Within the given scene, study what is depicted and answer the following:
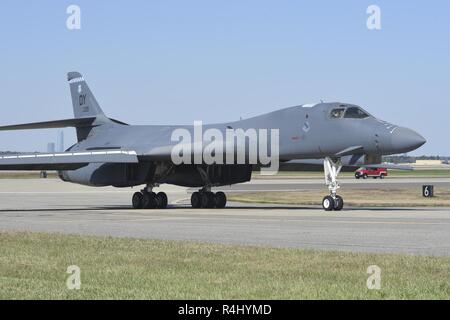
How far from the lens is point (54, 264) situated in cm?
1155

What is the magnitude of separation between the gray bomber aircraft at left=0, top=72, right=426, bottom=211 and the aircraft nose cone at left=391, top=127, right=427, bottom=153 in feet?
0.10

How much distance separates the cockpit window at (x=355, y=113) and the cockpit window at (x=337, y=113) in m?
0.16

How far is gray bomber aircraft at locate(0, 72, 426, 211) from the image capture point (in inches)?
1016

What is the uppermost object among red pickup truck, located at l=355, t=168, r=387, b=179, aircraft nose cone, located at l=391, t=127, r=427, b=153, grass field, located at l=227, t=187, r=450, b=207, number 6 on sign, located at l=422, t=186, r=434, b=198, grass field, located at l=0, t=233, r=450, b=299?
aircraft nose cone, located at l=391, t=127, r=427, b=153

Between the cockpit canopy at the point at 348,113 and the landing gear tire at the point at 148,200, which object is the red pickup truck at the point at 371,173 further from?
the cockpit canopy at the point at 348,113

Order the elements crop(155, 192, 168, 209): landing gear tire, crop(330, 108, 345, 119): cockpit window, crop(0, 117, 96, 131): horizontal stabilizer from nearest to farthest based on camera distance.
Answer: crop(330, 108, 345, 119): cockpit window < crop(155, 192, 168, 209): landing gear tire < crop(0, 117, 96, 131): horizontal stabilizer

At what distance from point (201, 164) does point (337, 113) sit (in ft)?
18.1

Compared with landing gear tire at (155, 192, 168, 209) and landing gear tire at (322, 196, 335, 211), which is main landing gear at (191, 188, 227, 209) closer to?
landing gear tire at (155, 192, 168, 209)

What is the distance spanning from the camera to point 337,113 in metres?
26.5

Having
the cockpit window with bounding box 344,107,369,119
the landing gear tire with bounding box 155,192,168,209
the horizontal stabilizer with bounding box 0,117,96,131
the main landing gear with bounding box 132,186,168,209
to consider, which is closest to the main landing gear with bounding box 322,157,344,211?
the cockpit window with bounding box 344,107,369,119

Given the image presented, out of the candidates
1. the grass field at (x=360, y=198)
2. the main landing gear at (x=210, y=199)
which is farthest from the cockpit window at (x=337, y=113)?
the grass field at (x=360, y=198)
